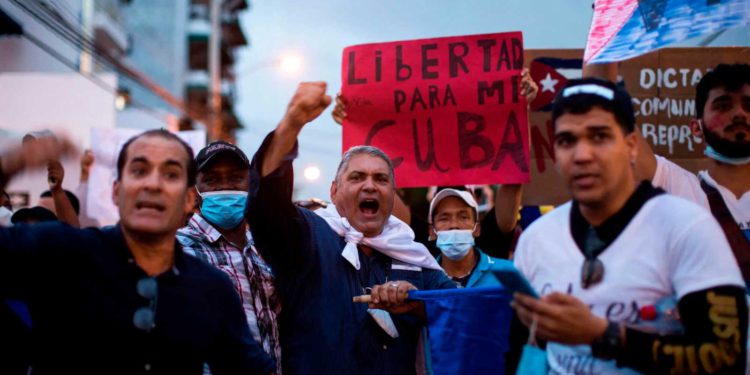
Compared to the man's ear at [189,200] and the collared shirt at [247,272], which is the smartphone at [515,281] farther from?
the collared shirt at [247,272]

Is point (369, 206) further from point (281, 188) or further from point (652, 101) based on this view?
point (652, 101)

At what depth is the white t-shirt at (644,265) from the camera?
219cm

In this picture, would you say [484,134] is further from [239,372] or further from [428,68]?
[239,372]

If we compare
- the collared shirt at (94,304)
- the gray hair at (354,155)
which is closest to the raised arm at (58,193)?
the gray hair at (354,155)

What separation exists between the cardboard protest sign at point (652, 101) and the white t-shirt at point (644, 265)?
326 centimetres

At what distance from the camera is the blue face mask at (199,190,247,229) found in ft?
14.0

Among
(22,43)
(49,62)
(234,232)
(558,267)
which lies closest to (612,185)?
(558,267)

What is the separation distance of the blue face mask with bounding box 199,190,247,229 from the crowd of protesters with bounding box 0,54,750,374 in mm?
31

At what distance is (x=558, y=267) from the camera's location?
8.07 ft

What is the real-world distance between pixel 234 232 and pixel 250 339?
1.32 meters

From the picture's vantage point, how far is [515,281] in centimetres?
230

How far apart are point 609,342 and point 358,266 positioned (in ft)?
5.78

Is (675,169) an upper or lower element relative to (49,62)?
lower

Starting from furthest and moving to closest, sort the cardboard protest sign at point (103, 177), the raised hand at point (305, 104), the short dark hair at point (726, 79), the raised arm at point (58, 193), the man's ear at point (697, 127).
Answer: the cardboard protest sign at point (103, 177) < the raised arm at point (58, 193) < the man's ear at point (697, 127) < the short dark hair at point (726, 79) < the raised hand at point (305, 104)
